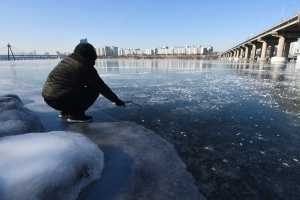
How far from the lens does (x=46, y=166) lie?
1.49 m

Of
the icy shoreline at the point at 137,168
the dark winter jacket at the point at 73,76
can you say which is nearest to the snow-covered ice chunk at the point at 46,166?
the icy shoreline at the point at 137,168

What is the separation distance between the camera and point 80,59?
2912 mm

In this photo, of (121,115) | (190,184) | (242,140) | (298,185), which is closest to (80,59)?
(121,115)

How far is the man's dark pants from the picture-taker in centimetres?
308

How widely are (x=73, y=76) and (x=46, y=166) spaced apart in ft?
5.86

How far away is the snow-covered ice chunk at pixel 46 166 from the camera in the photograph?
49.9 inches

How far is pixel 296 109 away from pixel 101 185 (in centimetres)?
478

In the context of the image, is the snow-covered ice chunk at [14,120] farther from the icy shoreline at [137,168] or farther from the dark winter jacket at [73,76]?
the dark winter jacket at [73,76]

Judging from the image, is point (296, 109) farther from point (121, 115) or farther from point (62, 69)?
point (62, 69)

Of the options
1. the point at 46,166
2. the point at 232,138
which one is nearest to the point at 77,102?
the point at 46,166

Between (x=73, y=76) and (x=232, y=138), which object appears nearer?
(x=232, y=138)

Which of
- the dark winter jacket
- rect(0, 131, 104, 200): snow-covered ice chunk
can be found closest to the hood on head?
the dark winter jacket

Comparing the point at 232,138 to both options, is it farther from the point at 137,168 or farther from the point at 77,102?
the point at 77,102

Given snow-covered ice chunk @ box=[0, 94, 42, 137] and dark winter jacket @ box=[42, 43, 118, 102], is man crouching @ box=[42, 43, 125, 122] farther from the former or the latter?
snow-covered ice chunk @ box=[0, 94, 42, 137]
